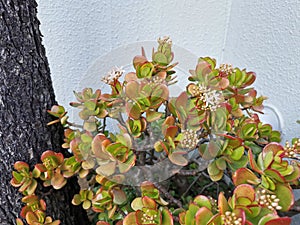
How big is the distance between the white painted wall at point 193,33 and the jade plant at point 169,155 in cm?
30

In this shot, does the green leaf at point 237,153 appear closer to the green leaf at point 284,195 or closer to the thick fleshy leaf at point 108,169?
the green leaf at point 284,195

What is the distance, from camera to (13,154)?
66cm

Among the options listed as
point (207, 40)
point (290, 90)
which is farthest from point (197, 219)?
point (207, 40)

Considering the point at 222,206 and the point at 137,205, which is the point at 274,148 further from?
the point at 137,205

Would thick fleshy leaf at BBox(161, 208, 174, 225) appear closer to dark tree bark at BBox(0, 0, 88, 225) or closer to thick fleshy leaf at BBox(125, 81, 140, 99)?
thick fleshy leaf at BBox(125, 81, 140, 99)

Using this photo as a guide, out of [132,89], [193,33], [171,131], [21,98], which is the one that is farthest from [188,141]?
[193,33]

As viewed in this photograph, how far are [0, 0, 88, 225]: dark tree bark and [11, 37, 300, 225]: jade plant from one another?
0.12ft

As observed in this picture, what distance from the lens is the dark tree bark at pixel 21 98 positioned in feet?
2.07

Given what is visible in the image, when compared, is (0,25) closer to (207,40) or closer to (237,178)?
(237,178)

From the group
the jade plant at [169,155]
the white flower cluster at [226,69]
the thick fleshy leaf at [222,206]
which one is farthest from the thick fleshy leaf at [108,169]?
the white flower cluster at [226,69]

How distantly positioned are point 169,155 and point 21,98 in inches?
13.9

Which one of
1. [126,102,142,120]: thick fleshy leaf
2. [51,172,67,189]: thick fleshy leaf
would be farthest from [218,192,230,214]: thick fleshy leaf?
[51,172,67,189]: thick fleshy leaf

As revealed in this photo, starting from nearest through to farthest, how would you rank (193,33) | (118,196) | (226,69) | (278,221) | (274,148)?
(278,221)
(274,148)
(118,196)
(226,69)
(193,33)

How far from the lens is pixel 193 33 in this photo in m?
1.20
